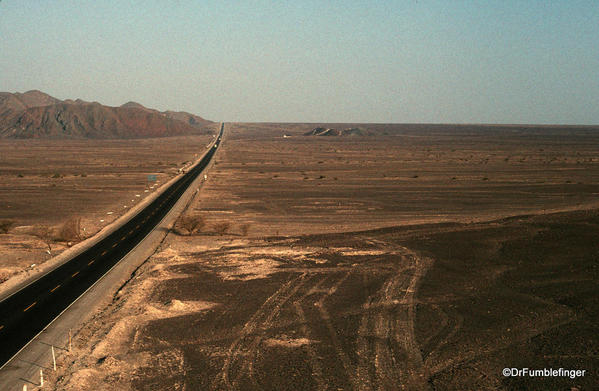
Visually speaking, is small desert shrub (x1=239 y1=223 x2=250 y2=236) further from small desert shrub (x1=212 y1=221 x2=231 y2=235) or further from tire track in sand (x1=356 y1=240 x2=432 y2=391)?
tire track in sand (x1=356 y1=240 x2=432 y2=391)

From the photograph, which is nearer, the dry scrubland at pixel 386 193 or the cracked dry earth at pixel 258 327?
→ the cracked dry earth at pixel 258 327

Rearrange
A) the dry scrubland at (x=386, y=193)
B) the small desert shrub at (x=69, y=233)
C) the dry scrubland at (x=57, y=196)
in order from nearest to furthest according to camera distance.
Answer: the dry scrubland at (x=57, y=196) < the small desert shrub at (x=69, y=233) < the dry scrubland at (x=386, y=193)

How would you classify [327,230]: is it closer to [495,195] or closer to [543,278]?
[543,278]

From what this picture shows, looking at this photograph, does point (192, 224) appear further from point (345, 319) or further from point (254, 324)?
point (345, 319)

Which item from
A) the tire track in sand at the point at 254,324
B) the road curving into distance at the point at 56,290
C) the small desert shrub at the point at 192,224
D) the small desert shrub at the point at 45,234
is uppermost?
the small desert shrub at the point at 192,224

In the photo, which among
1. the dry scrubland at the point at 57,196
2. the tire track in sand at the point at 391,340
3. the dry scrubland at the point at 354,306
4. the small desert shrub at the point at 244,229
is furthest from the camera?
the small desert shrub at the point at 244,229

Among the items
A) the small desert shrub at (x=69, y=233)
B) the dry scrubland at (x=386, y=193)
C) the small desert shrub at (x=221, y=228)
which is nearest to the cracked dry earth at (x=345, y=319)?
the small desert shrub at (x=221, y=228)

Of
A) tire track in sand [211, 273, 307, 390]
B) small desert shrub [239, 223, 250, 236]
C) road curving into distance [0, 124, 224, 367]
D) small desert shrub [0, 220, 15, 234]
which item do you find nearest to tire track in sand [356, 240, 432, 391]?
tire track in sand [211, 273, 307, 390]

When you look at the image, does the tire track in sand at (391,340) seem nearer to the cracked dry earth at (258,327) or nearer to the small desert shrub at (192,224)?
the cracked dry earth at (258,327)
